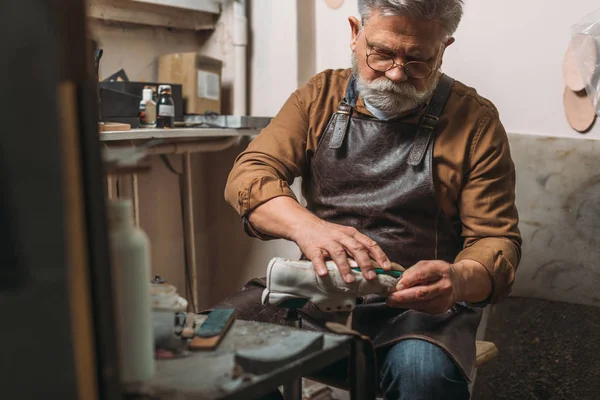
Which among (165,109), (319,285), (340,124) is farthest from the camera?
(165,109)

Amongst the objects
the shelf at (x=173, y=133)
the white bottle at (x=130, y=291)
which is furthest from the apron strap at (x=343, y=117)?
the white bottle at (x=130, y=291)

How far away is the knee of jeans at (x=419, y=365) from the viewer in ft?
4.19

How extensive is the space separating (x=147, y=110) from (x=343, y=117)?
767 mm

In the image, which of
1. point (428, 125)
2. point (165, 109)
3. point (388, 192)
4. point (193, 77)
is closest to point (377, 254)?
point (388, 192)

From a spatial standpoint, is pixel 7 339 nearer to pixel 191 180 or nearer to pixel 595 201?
pixel 595 201

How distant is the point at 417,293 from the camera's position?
127 cm

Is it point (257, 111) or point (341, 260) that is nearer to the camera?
point (341, 260)

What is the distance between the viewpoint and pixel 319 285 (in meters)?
1.26

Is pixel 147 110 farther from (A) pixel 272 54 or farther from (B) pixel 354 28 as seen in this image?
(B) pixel 354 28

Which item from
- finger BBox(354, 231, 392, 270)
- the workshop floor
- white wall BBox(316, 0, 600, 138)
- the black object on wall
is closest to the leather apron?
finger BBox(354, 231, 392, 270)

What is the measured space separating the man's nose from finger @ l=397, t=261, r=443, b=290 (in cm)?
48

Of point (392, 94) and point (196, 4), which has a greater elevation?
point (196, 4)

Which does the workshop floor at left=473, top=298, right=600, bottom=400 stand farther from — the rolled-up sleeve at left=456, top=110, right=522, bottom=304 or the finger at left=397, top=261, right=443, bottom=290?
the finger at left=397, top=261, right=443, bottom=290

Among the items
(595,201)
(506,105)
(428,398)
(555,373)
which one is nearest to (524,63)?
(506,105)
